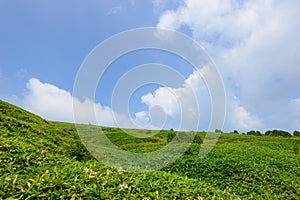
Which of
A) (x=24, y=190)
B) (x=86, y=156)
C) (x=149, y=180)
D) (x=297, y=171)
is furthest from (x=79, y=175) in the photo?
(x=297, y=171)

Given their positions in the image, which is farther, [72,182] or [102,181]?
[102,181]

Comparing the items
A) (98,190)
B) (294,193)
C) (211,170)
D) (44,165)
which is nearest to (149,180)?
(98,190)

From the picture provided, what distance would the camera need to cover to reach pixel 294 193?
9.88m

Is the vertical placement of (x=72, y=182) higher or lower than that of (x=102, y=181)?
lower

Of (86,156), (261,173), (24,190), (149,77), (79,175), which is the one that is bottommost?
(24,190)

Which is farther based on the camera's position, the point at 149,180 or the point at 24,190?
the point at 149,180

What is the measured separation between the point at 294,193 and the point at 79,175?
26.6 feet

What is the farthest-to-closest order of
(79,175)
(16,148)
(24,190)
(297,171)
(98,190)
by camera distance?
(297,171) < (16,148) < (79,175) < (98,190) < (24,190)

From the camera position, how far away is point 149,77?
33.9 feet

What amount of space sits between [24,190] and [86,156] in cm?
545

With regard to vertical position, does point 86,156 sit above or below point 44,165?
above

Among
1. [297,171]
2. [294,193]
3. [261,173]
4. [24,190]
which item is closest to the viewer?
[24,190]

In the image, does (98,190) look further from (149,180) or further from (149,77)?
(149,77)

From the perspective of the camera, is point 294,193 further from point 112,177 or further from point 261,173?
point 112,177
